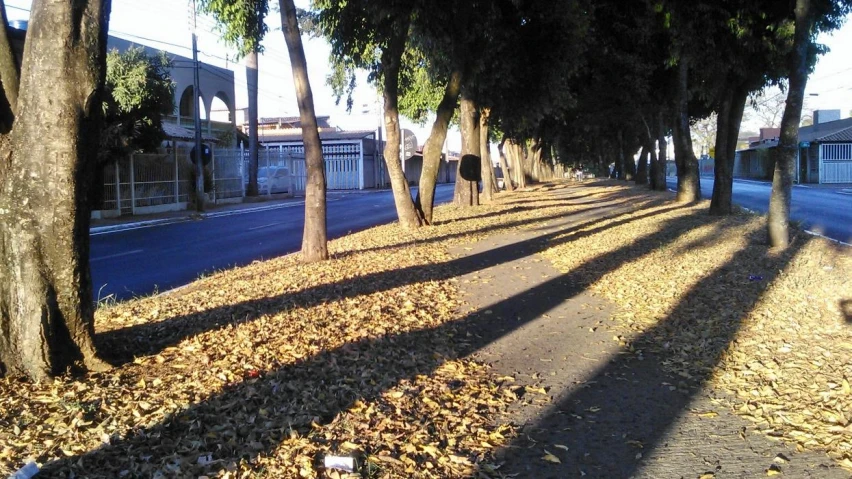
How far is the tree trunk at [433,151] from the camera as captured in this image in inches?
728

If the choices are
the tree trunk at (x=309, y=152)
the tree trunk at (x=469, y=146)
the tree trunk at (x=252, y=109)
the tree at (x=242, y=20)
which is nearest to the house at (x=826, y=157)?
the tree trunk at (x=469, y=146)

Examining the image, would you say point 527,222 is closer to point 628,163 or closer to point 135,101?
point 135,101

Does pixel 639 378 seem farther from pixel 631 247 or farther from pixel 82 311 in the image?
pixel 631 247

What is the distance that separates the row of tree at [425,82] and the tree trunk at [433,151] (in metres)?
0.04

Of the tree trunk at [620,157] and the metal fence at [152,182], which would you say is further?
the tree trunk at [620,157]

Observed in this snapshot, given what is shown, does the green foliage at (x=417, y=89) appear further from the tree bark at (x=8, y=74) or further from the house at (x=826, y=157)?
the house at (x=826, y=157)

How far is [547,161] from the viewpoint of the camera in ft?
237

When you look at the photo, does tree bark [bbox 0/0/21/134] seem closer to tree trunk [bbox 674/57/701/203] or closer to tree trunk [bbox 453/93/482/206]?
tree trunk [bbox 674/57/701/203]

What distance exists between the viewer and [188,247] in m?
16.8

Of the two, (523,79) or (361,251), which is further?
(523,79)

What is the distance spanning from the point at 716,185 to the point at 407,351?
44.0 ft

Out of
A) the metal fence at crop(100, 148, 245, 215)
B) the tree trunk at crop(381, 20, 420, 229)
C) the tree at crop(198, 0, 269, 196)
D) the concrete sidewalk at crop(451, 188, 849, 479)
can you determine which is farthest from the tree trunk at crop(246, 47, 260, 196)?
the concrete sidewalk at crop(451, 188, 849, 479)

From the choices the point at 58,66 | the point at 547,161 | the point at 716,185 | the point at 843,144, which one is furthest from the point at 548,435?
the point at 547,161

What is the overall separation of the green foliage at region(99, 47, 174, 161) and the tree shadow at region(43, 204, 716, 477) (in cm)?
1782
